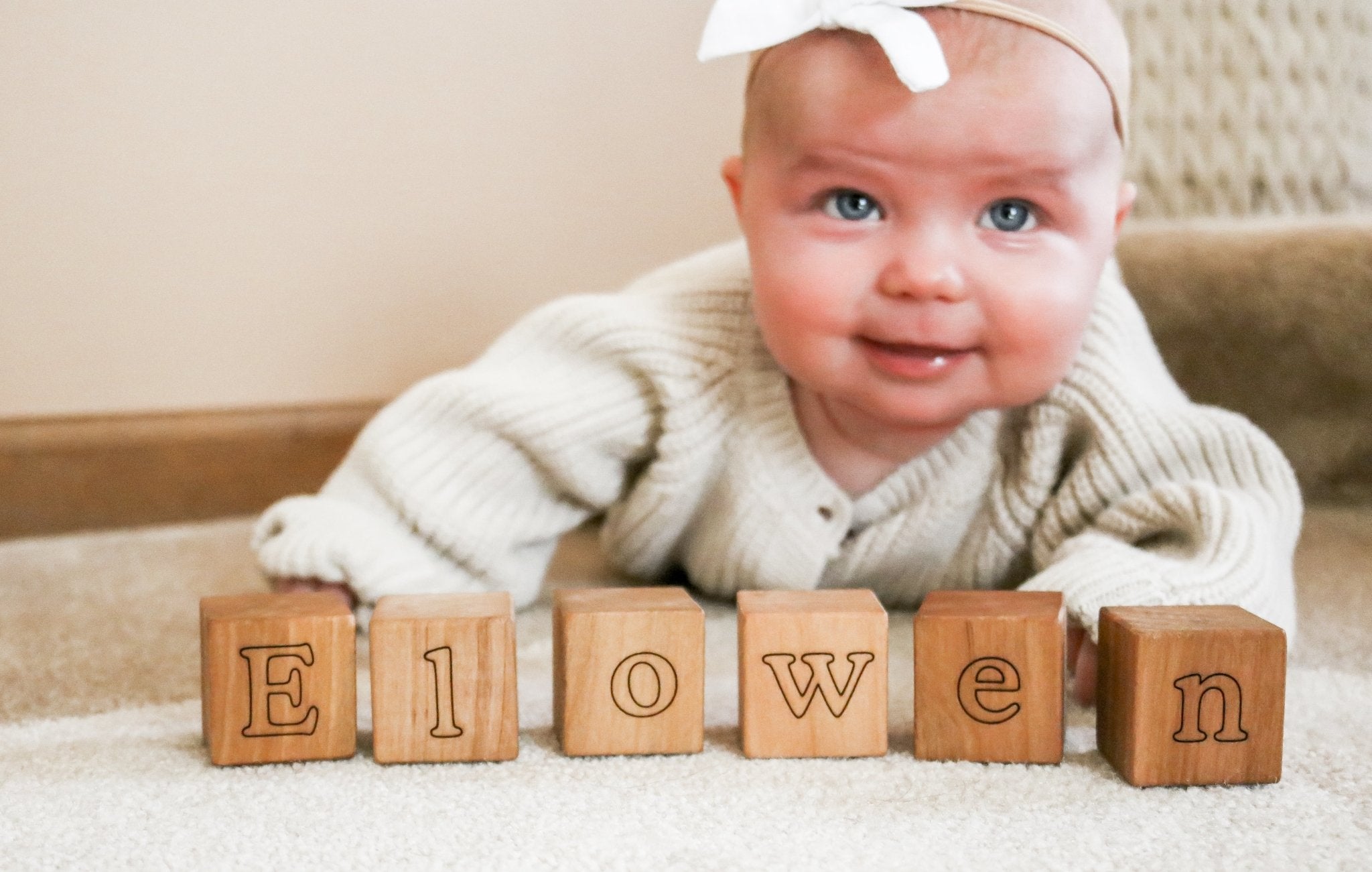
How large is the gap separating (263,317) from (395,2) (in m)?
0.35

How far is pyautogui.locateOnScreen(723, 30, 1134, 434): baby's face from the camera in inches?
33.4

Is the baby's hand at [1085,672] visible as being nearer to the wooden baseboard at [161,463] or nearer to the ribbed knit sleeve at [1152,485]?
the ribbed knit sleeve at [1152,485]

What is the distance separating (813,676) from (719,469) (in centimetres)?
38

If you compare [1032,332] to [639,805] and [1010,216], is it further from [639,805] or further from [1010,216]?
[639,805]

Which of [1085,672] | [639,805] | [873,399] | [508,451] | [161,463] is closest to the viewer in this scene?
[639,805]

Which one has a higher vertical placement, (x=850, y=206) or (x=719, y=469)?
(x=850, y=206)

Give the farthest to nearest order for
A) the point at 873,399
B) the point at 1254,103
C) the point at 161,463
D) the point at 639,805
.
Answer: the point at 1254,103, the point at 161,463, the point at 873,399, the point at 639,805

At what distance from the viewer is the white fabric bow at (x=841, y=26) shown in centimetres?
82

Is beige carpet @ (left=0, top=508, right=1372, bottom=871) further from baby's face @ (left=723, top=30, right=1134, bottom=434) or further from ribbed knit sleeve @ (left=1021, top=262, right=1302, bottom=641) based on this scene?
baby's face @ (left=723, top=30, right=1134, bottom=434)

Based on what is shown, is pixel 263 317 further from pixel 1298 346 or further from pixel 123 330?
pixel 1298 346

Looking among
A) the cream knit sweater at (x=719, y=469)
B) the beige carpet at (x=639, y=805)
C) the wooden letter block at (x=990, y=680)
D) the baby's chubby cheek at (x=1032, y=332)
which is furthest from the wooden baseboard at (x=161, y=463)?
the wooden letter block at (x=990, y=680)

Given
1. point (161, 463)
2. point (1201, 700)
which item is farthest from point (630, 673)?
point (161, 463)

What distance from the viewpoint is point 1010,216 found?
890mm

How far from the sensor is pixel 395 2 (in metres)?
1.46
